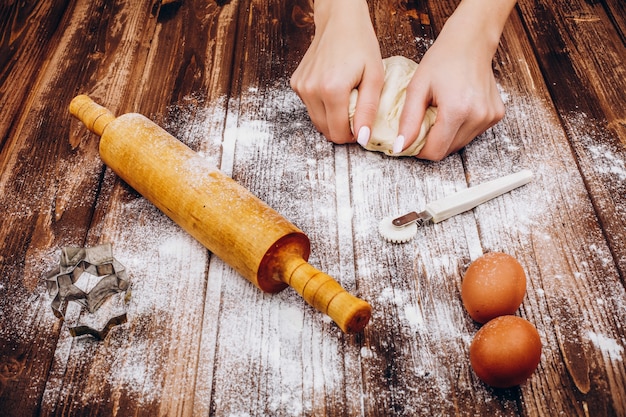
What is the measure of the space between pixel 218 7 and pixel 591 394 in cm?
176

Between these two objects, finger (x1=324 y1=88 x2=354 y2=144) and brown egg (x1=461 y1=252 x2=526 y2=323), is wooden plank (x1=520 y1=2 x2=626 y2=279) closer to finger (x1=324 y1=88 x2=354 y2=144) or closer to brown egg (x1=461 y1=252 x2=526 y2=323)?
brown egg (x1=461 y1=252 x2=526 y2=323)

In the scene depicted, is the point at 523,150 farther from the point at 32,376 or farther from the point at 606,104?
the point at 32,376

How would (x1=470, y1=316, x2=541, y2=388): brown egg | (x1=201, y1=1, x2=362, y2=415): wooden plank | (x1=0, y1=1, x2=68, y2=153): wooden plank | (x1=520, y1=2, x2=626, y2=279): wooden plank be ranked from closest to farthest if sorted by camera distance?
(x1=470, y1=316, x2=541, y2=388): brown egg < (x1=201, y1=1, x2=362, y2=415): wooden plank < (x1=520, y1=2, x2=626, y2=279): wooden plank < (x1=0, y1=1, x2=68, y2=153): wooden plank

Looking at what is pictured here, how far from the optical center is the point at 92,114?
1381 millimetres

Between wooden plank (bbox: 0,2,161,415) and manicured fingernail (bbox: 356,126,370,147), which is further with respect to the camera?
manicured fingernail (bbox: 356,126,370,147)

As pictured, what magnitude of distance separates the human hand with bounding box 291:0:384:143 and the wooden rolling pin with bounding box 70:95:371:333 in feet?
1.15

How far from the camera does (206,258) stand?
50.4 inches

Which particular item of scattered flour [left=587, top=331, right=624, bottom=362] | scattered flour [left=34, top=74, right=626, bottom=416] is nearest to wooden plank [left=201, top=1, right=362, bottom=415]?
scattered flour [left=34, top=74, right=626, bottom=416]

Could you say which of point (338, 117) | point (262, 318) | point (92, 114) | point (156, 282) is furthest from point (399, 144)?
point (92, 114)

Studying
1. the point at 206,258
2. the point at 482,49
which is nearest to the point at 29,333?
the point at 206,258

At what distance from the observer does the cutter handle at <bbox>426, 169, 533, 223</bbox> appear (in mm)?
1302

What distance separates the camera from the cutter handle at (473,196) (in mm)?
1302

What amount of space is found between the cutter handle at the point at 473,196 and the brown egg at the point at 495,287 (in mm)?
218

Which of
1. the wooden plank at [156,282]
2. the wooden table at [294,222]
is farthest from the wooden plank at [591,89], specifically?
the wooden plank at [156,282]
